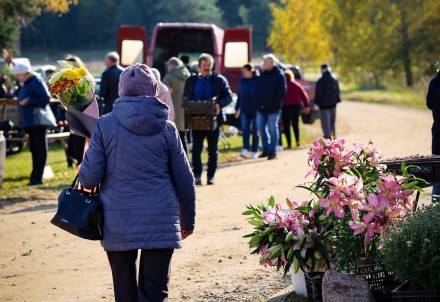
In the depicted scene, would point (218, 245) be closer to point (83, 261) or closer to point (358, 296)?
point (83, 261)

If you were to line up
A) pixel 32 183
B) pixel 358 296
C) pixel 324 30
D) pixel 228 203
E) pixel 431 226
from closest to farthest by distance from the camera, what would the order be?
1. pixel 431 226
2. pixel 358 296
3. pixel 228 203
4. pixel 32 183
5. pixel 324 30

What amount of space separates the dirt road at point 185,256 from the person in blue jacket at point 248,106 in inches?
131

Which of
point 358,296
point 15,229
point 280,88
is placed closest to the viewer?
point 358,296

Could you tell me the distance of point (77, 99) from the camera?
7863mm

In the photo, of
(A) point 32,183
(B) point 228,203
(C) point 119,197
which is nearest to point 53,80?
(C) point 119,197

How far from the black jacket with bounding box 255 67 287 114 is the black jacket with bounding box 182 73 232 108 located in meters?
3.62

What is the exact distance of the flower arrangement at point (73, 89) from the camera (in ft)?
25.7

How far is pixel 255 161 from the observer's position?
2006 centimetres

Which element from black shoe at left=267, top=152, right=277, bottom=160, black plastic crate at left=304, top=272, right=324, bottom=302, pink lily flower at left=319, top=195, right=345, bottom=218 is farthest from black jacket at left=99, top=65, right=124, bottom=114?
pink lily flower at left=319, top=195, right=345, bottom=218

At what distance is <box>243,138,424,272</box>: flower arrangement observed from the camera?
700cm

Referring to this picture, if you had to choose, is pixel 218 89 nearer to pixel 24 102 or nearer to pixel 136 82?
pixel 24 102

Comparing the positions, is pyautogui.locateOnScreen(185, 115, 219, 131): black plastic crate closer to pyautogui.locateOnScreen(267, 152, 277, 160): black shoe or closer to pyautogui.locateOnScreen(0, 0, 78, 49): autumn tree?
pyautogui.locateOnScreen(267, 152, 277, 160): black shoe

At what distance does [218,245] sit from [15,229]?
2.85m

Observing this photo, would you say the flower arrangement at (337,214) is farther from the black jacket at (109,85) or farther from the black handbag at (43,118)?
the black handbag at (43,118)
